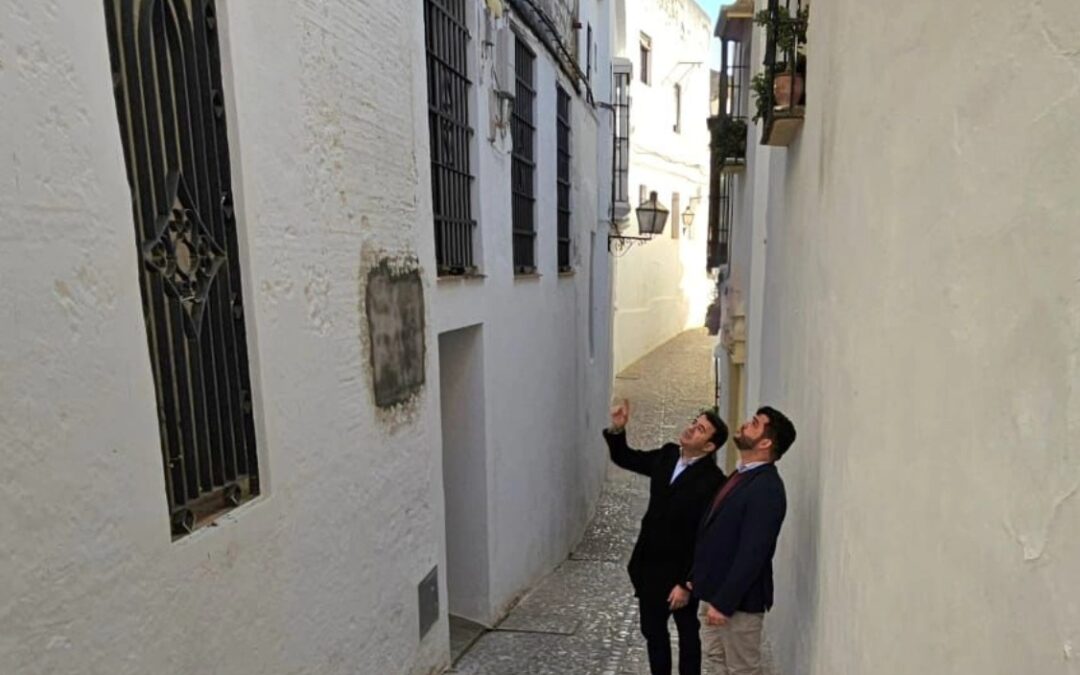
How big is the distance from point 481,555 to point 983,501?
5118mm

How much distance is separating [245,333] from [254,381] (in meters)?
0.19

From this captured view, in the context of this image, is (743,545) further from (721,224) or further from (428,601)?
(721,224)

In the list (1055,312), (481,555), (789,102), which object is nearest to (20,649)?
(1055,312)

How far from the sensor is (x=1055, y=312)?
113cm

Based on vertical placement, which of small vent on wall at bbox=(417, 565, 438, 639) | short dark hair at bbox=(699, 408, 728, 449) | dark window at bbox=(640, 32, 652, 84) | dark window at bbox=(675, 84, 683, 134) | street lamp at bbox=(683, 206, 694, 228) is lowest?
small vent on wall at bbox=(417, 565, 438, 639)

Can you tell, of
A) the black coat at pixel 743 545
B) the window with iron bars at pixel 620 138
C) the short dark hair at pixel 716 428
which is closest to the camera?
the black coat at pixel 743 545

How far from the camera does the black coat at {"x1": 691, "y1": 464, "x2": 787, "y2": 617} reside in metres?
3.02

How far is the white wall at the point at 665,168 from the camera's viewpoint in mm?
21688

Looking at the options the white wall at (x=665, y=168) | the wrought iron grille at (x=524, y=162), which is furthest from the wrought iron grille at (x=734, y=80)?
the white wall at (x=665, y=168)

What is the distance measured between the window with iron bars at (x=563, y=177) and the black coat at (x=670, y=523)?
5.58 meters

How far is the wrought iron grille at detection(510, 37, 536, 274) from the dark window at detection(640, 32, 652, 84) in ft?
49.4

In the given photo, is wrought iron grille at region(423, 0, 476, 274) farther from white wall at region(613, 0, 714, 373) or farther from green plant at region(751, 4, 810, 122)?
white wall at region(613, 0, 714, 373)

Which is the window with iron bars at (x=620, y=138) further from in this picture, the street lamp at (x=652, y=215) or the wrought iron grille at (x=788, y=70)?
the wrought iron grille at (x=788, y=70)

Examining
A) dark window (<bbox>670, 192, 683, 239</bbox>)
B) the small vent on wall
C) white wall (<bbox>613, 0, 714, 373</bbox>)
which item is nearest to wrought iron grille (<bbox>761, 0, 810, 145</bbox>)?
the small vent on wall
